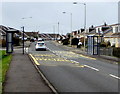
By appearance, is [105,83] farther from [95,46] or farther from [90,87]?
[95,46]

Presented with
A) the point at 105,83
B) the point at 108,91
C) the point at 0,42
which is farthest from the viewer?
the point at 0,42

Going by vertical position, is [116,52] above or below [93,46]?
below

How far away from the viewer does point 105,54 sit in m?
35.0

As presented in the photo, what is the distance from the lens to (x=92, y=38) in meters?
34.1

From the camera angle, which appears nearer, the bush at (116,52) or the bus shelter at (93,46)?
the bush at (116,52)

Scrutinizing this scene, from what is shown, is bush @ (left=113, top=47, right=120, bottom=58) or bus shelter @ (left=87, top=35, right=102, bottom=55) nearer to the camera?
bush @ (left=113, top=47, right=120, bottom=58)

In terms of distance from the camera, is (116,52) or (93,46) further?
(93,46)

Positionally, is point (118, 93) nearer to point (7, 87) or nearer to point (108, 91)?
point (108, 91)

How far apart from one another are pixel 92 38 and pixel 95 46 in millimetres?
1126

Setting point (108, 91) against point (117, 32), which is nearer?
point (108, 91)

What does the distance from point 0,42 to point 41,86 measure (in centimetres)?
5068

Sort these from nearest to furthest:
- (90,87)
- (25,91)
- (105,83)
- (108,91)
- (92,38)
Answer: (25,91) < (108,91) < (90,87) < (105,83) < (92,38)

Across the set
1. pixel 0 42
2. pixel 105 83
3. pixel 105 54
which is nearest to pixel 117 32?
pixel 0 42

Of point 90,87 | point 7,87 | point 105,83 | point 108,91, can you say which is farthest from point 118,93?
point 7,87
